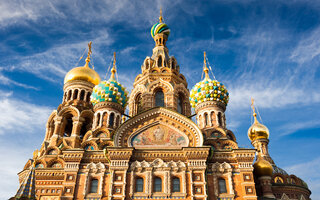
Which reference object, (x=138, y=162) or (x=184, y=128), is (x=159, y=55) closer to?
(x=184, y=128)

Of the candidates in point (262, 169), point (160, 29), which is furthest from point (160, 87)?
point (262, 169)

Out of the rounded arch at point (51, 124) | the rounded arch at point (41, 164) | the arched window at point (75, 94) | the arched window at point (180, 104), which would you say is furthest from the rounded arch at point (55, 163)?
the arched window at point (180, 104)

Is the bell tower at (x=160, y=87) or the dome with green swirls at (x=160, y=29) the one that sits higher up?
the dome with green swirls at (x=160, y=29)

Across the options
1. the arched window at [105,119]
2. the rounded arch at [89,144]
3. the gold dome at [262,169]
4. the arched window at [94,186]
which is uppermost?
the arched window at [105,119]

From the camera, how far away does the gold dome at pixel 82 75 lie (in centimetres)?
2400

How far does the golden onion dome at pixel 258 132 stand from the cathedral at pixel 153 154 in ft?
9.54

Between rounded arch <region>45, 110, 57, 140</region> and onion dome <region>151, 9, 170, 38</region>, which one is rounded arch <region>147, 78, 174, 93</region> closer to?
onion dome <region>151, 9, 170, 38</region>

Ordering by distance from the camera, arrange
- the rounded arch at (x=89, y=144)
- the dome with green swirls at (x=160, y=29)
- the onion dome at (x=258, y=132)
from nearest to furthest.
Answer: the rounded arch at (x=89, y=144) < the onion dome at (x=258, y=132) < the dome with green swirls at (x=160, y=29)

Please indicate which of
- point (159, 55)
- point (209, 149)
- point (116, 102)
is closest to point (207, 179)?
point (209, 149)

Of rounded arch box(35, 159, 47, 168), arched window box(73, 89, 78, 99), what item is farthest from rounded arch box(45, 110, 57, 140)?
rounded arch box(35, 159, 47, 168)

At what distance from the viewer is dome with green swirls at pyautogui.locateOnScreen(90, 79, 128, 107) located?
19281 millimetres

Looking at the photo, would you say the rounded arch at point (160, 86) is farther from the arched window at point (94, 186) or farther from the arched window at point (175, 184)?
the arched window at point (94, 186)

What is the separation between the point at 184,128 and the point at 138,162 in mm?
3057

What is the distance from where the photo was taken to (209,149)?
14.7 metres
